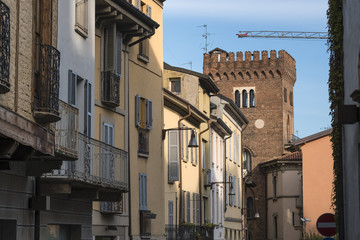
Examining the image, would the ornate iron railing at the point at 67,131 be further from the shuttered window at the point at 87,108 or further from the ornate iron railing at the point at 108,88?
the ornate iron railing at the point at 108,88

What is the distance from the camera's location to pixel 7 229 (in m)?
15.5

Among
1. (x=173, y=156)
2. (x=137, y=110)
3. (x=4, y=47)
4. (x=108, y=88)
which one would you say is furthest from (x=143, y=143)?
(x=4, y=47)

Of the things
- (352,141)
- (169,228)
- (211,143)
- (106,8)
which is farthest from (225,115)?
(352,141)

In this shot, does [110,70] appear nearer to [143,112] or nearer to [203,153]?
[143,112]

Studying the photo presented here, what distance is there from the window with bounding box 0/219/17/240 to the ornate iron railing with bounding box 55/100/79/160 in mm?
1646

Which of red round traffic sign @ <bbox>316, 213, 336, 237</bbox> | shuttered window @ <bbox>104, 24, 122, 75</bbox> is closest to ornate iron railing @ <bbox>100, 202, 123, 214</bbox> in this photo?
shuttered window @ <bbox>104, 24, 122, 75</bbox>

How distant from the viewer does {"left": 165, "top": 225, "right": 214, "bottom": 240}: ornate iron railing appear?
3463 cm

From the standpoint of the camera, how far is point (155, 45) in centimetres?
3025

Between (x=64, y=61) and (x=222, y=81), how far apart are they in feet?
241

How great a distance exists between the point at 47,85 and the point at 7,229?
2740mm

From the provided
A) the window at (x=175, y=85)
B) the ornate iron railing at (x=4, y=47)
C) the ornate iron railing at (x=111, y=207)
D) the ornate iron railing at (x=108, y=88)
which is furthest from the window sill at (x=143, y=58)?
the ornate iron railing at (x=4, y=47)

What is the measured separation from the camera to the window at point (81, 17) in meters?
19.7

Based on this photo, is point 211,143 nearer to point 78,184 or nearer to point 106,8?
point 106,8

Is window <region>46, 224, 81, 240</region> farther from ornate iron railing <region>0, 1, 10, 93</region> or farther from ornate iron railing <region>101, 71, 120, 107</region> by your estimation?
ornate iron railing <region>0, 1, 10, 93</region>
